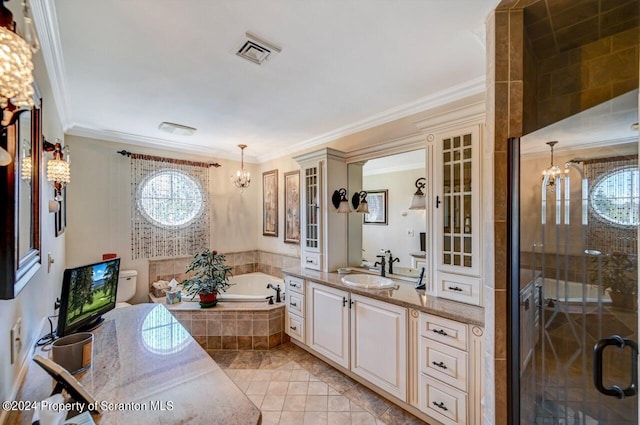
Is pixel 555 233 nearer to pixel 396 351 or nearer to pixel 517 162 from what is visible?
pixel 517 162

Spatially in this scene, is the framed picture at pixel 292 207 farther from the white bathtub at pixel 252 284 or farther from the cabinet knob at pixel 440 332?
the cabinet knob at pixel 440 332

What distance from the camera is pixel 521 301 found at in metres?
1.23

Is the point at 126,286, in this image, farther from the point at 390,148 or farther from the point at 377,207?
the point at 390,148

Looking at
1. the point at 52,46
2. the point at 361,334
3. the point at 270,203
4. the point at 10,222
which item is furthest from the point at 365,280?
the point at 52,46

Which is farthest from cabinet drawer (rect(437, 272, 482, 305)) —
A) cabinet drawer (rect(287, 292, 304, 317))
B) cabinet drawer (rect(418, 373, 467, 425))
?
cabinet drawer (rect(287, 292, 304, 317))

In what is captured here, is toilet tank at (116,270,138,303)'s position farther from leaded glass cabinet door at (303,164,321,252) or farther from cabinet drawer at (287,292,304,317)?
leaded glass cabinet door at (303,164,321,252)

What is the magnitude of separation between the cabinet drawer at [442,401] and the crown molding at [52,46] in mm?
3019

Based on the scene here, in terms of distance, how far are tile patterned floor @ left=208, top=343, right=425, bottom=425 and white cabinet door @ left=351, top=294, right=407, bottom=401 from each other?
0.52 feet

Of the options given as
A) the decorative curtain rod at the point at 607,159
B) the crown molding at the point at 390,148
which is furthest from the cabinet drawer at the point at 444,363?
the crown molding at the point at 390,148

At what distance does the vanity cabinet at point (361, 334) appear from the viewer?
82.0 inches

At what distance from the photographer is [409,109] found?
8.36 ft

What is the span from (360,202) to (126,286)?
→ 3.03 meters

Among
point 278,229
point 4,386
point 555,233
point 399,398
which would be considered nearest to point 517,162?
point 555,233

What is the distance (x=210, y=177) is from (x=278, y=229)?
130 cm
